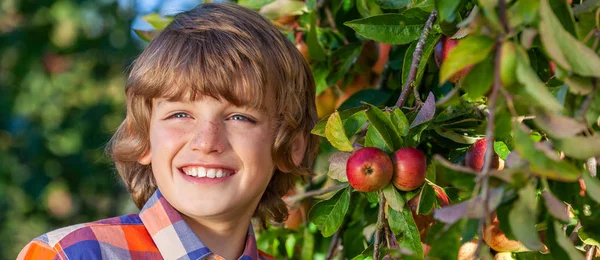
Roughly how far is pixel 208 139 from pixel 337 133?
0.21m

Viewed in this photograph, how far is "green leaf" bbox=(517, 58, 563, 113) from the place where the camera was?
2.14ft

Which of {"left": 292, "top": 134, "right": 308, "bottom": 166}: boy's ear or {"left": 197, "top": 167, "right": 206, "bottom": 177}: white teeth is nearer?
{"left": 197, "top": 167, "right": 206, "bottom": 177}: white teeth

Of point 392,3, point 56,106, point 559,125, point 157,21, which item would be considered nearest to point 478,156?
point 392,3

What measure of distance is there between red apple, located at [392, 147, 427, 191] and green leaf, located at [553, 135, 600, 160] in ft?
1.14

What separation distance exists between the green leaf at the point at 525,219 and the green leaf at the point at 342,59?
795mm

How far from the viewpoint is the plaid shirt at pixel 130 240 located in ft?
3.74

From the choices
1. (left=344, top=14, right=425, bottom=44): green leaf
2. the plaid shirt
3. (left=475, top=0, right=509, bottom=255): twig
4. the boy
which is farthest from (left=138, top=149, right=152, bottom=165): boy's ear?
(left=475, top=0, right=509, bottom=255): twig

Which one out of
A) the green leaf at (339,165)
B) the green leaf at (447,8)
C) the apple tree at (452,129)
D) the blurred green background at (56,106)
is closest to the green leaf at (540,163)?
the apple tree at (452,129)

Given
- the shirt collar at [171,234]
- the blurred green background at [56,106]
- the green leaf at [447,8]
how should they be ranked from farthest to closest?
the blurred green background at [56,106] → the shirt collar at [171,234] → the green leaf at [447,8]

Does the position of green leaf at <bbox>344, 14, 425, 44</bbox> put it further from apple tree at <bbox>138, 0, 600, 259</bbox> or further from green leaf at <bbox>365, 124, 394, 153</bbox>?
green leaf at <bbox>365, 124, 394, 153</bbox>

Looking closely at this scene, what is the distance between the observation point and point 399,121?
41.0 inches

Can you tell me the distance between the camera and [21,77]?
4.11 metres

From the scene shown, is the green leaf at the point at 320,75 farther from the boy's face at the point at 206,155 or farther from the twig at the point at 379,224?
the twig at the point at 379,224

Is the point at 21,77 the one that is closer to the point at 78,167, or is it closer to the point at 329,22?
the point at 78,167
